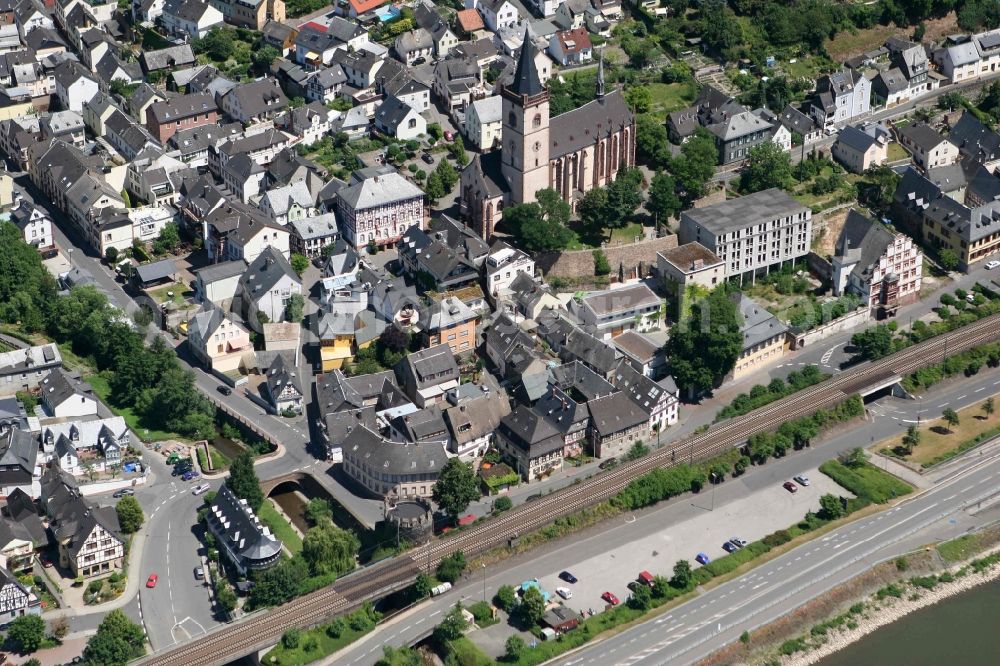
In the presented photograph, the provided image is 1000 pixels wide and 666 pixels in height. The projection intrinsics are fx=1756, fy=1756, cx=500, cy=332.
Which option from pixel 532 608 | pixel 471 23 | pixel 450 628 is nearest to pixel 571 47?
pixel 471 23

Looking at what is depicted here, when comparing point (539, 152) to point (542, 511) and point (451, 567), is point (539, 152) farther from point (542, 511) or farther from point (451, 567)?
point (451, 567)

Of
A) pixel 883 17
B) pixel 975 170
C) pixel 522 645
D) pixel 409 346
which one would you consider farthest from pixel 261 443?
pixel 883 17

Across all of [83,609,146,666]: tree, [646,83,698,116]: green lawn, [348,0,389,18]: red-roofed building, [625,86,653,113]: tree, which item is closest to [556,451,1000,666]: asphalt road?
[83,609,146,666]: tree

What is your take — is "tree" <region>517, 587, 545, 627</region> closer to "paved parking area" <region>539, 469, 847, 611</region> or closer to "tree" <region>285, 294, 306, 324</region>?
"paved parking area" <region>539, 469, 847, 611</region>

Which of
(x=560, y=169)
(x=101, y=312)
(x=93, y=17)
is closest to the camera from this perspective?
(x=101, y=312)

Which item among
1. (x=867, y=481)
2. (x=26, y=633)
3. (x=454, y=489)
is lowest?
(x=867, y=481)

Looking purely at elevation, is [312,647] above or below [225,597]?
below

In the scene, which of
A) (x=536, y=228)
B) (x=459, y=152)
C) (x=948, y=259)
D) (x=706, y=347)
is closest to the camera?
(x=706, y=347)

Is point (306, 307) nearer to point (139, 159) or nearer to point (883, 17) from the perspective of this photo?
point (139, 159)
